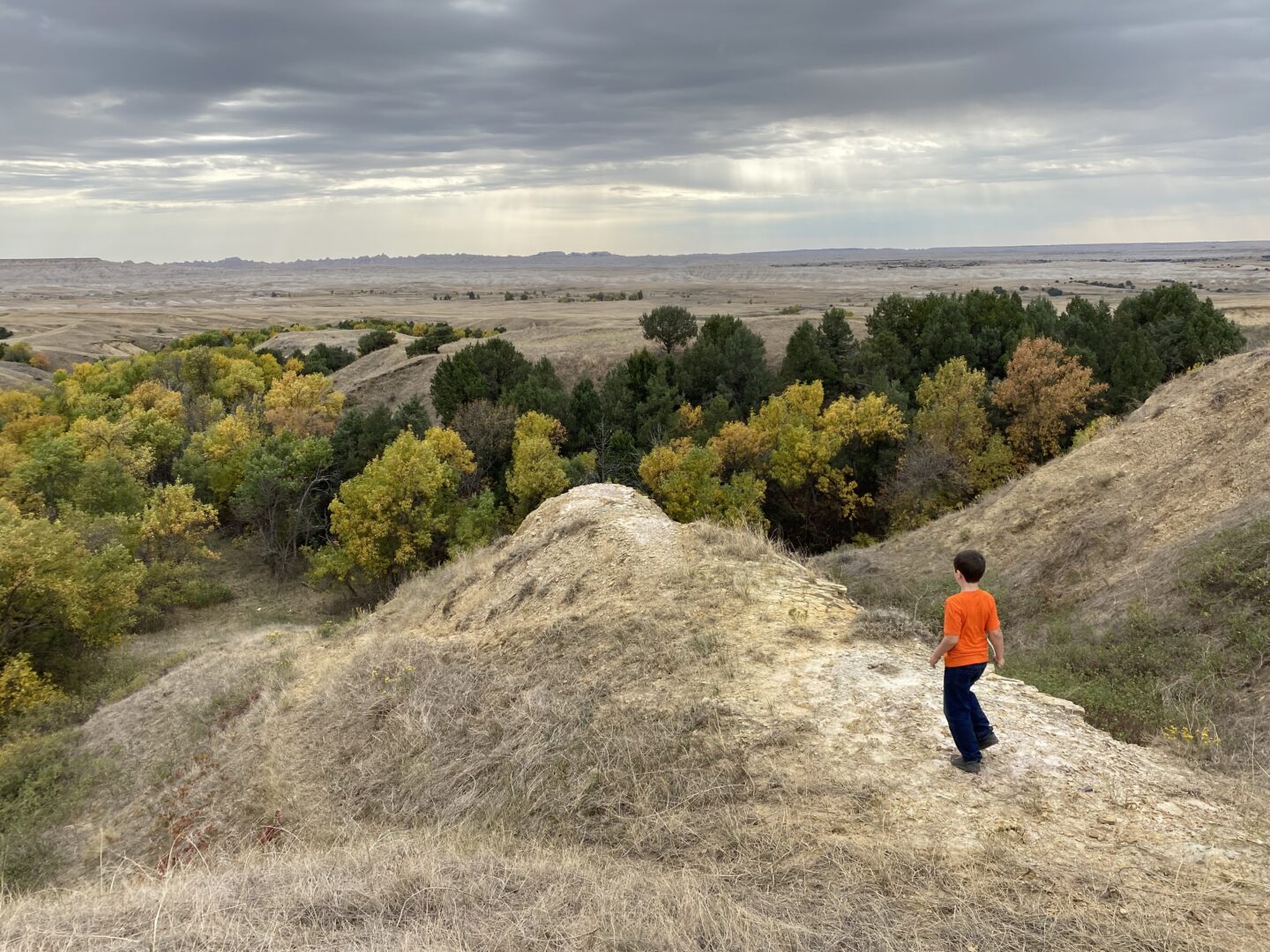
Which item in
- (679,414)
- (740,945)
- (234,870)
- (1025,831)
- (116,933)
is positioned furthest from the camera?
(679,414)

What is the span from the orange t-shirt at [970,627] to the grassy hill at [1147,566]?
10.5 feet

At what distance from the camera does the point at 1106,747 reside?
820 cm

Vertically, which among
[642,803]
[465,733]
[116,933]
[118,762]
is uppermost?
[116,933]

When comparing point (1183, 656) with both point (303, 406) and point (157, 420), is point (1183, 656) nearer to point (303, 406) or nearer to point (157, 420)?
point (157, 420)

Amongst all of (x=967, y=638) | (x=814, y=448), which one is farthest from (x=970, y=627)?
(x=814, y=448)

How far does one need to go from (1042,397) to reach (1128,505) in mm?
20898

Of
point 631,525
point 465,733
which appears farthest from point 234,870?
point 631,525

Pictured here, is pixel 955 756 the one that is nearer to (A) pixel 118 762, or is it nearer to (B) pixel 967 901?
(B) pixel 967 901

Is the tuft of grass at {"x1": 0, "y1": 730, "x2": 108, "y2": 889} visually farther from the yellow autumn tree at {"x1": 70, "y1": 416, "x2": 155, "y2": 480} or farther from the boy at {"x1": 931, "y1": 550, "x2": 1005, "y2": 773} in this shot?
the yellow autumn tree at {"x1": 70, "y1": 416, "x2": 155, "y2": 480}

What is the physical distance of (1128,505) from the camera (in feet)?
61.9

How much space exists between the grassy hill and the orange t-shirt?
127 inches

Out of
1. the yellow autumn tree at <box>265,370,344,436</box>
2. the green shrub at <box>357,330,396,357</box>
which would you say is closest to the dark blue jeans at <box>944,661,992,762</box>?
the yellow autumn tree at <box>265,370,344,436</box>

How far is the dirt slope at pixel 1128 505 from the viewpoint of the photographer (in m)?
16.4

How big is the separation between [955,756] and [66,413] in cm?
6218
